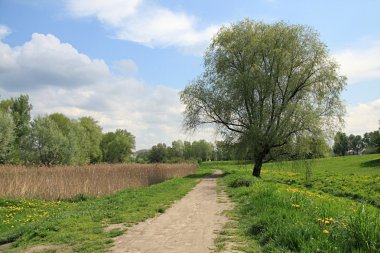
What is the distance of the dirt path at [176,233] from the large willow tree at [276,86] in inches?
748

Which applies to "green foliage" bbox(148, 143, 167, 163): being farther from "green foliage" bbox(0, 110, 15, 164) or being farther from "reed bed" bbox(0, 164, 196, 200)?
"reed bed" bbox(0, 164, 196, 200)

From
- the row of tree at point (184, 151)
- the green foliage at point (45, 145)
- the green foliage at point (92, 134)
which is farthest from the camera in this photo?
the row of tree at point (184, 151)

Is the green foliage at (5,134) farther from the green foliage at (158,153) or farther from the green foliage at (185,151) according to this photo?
the green foliage at (185,151)

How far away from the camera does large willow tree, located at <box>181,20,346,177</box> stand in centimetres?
3064

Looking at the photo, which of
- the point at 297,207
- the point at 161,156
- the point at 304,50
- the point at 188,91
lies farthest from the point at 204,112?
the point at 161,156

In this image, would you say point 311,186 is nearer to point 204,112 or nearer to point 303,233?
point 204,112

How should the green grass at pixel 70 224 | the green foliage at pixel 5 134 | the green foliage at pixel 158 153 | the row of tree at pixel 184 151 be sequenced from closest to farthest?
the green grass at pixel 70 224 → the green foliage at pixel 5 134 → the green foliage at pixel 158 153 → the row of tree at pixel 184 151

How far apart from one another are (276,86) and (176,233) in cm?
2480

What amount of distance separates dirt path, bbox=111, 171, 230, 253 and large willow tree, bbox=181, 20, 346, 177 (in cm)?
1899

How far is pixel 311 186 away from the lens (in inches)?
1158

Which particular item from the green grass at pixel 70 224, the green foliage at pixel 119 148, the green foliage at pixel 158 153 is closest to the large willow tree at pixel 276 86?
the green grass at pixel 70 224

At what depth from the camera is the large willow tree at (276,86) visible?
30.6m

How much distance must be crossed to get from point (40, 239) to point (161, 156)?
382 ft

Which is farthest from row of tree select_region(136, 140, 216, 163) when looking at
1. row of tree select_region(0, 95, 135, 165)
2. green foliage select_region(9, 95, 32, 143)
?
Answer: green foliage select_region(9, 95, 32, 143)
